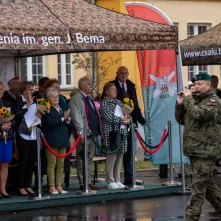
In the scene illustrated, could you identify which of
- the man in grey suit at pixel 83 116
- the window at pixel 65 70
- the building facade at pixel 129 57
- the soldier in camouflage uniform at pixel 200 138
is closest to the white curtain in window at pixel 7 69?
the man in grey suit at pixel 83 116

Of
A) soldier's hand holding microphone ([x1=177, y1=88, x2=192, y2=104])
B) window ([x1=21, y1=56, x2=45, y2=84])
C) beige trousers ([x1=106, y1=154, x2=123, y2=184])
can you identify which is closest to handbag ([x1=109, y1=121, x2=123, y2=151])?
beige trousers ([x1=106, y1=154, x2=123, y2=184])

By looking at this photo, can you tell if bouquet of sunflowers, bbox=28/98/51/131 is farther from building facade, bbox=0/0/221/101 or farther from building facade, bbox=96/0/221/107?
building facade, bbox=96/0/221/107

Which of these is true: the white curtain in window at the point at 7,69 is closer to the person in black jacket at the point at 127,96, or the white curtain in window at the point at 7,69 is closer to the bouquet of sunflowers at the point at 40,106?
the person in black jacket at the point at 127,96

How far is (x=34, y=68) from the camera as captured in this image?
3603cm

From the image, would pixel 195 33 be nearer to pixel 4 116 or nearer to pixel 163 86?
pixel 163 86

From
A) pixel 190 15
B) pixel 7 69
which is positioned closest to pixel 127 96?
pixel 7 69

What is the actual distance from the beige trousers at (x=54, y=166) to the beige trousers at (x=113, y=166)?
111 centimetres

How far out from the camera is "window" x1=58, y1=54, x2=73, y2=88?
36.4 m

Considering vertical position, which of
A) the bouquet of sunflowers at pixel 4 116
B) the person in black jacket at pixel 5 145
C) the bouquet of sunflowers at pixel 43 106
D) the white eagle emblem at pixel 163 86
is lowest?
the person in black jacket at pixel 5 145

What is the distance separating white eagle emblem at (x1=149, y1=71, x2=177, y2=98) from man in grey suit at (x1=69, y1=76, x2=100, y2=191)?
150cm

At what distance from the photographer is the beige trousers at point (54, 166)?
16.3 m

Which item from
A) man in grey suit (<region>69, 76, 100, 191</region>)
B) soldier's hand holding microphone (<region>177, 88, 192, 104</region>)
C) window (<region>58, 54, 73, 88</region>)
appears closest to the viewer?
soldier's hand holding microphone (<region>177, 88, 192, 104</region>)

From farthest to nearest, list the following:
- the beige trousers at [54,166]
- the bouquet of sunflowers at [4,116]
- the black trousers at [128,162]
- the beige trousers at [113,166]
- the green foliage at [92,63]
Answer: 1. the green foliage at [92,63]
2. the black trousers at [128,162]
3. the beige trousers at [113,166]
4. the beige trousers at [54,166]
5. the bouquet of sunflowers at [4,116]

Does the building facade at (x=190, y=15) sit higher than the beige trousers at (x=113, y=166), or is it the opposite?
the building facade at (x=190, y=15)
